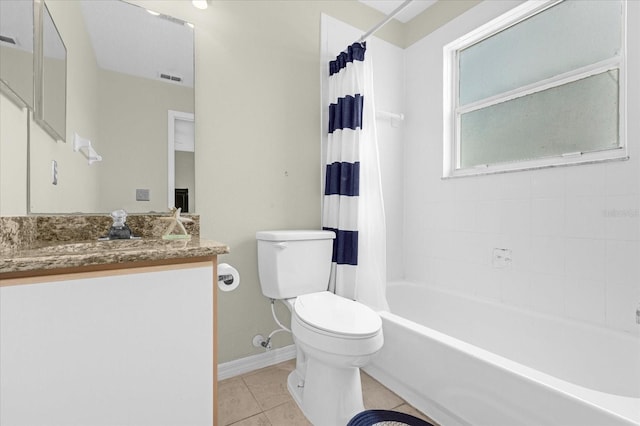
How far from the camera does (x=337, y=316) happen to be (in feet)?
4.42

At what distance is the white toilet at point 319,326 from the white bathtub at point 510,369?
0.27m

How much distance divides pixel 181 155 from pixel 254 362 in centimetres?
126

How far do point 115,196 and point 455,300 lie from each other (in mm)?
2051

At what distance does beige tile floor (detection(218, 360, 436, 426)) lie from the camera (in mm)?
1406

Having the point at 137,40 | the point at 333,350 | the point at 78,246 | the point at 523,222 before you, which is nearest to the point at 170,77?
the point at 137,40

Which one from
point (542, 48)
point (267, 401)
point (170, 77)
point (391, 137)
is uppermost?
point (542, 48)

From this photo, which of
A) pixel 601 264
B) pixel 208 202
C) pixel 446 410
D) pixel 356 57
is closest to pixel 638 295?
pixel 601 264

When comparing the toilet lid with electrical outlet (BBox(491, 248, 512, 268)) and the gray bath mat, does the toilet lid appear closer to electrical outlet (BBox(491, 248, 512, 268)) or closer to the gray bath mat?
the gray bath mat

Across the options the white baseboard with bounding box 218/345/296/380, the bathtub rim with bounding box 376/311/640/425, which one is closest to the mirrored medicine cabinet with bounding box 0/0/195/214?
the white baseboard with bounding box 218/345/296/380

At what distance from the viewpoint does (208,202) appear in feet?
5.49

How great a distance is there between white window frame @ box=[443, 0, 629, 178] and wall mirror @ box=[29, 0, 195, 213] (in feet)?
5.74

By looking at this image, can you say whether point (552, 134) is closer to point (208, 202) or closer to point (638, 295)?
point (638, 295)

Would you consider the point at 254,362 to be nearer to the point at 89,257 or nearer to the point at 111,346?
→ the point at 111,346

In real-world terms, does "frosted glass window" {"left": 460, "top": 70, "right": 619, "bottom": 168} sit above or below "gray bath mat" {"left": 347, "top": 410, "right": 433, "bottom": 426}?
above
